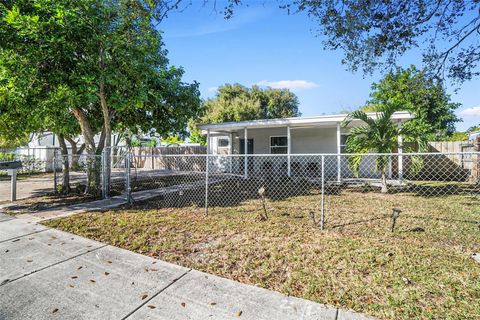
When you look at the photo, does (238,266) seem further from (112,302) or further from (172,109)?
(172,109)

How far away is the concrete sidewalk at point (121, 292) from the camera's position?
2.46 m

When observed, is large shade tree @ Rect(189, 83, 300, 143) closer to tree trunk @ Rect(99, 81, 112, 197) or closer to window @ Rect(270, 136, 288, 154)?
window @ Rect(270, 136, 288, 154)

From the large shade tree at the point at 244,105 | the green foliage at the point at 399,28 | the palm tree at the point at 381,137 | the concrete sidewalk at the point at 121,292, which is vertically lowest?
the concrete sidewalk at the point at 121,292

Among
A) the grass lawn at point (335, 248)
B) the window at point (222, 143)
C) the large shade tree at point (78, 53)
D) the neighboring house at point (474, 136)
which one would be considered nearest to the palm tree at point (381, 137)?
the grass lawn at point (335, 248)

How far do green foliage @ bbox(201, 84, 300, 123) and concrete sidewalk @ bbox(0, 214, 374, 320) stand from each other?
2155 cm

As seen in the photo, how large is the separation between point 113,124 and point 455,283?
1088cm

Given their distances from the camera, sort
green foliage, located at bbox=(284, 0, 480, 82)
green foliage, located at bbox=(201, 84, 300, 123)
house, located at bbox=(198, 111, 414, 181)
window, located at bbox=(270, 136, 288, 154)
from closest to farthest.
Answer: green foliage, located at bbox=(284, 0, 480, 82) < house, located at bbox=(198, 111, 414, 181) < window, located at bbox=(270, 136, 288, 154) < green foliage, located at bbox=(201, 84, 300, 123)

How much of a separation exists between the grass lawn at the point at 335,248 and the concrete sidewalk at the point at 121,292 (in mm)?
248

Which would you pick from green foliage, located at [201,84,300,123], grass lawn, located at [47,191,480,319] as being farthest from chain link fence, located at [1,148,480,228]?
green foliage, located at [201,84,300,123]

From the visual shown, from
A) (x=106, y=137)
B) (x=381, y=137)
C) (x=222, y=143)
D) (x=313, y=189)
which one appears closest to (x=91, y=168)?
(x=106, y=137)

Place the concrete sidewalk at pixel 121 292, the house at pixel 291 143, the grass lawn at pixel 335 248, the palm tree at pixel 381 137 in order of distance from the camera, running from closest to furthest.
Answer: the concrete sidewalk at pixel 121 292 → the grass lawn at pixel 335 248 → the palm tree at pixel 381 137 → the house at pixel 291 143

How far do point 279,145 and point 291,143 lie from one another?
0.72 meters

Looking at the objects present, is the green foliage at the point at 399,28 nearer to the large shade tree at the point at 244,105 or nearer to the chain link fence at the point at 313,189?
the chain link fence at the point at 313,189

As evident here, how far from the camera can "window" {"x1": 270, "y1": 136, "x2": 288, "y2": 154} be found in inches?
591
